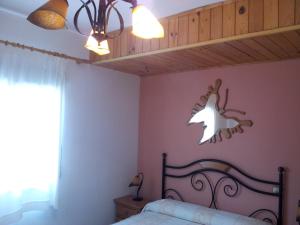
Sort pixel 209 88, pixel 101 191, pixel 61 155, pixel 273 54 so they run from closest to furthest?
pixel 273 54 < pixel 61 155 < pixel 209 88 < pixel 101 191

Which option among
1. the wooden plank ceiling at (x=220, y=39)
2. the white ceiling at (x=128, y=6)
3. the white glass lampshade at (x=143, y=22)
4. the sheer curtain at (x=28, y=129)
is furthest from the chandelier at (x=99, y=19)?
the sheer curtain at (x=28, y=129)

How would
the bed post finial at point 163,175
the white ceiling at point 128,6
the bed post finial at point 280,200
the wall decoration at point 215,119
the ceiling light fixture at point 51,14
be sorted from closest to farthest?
1. the ceiling light fixture at point 51,14
2. the white ceiling at point 128,6
3. the bed post finial at point 280,200
4. the wall decoration at point 215,119
5. the bed post finial at point 163,175

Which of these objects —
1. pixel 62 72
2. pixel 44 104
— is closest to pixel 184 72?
pixel 62 72

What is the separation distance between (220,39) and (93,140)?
184 cm

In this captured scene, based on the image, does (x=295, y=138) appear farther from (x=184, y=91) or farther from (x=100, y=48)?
(x=100, y=48)

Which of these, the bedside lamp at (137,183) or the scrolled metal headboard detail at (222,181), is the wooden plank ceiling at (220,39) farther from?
the bedside lamp at (137,183)

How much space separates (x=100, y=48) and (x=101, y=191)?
2.23m

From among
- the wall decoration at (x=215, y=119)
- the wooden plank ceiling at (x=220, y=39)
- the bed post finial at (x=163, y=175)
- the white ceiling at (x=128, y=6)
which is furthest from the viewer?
the bed post finial at (x=163, y=175)

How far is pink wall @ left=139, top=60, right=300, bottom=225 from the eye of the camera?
2654mm

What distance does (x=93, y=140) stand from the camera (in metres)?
3.30

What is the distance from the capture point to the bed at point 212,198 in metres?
2.62

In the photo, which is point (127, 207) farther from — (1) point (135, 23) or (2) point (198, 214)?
(1) point (135, 23)

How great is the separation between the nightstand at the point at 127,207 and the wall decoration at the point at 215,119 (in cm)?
102

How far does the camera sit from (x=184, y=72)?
11.2 ft
